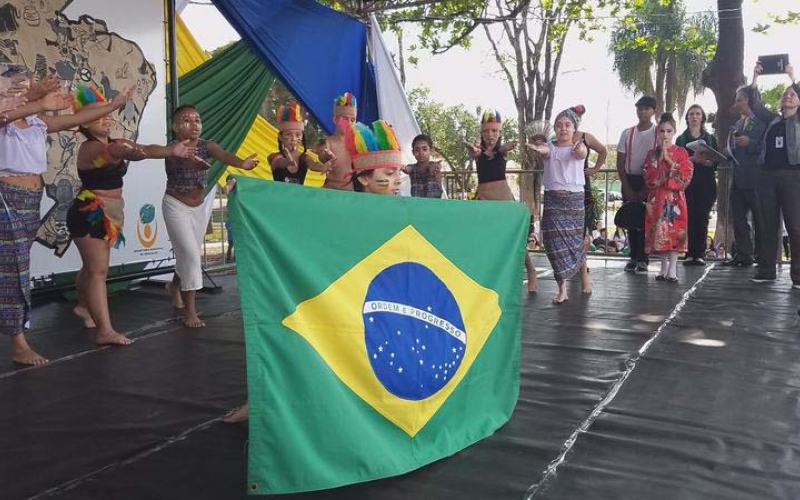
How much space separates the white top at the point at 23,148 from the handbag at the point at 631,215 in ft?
16.8

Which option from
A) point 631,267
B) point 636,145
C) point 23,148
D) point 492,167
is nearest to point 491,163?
point 492,167

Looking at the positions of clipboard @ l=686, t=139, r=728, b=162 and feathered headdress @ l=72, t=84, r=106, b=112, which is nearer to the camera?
feathered headdress @ l=72, t=84, r=106, b=112

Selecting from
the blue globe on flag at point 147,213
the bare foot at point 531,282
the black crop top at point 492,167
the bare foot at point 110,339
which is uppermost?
the black crop top at point 492,167

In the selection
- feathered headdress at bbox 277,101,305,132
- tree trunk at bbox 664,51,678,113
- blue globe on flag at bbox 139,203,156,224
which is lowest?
blue globe on flag at bbox 139,203,156,224

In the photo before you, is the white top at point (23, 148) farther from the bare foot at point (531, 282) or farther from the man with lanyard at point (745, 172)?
the man with lanyard at point (745, 172)

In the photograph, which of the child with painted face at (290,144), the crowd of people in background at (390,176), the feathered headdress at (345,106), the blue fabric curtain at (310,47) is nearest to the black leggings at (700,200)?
the crowd of people in background at (390,176)

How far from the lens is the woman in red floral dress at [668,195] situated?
5938 mm

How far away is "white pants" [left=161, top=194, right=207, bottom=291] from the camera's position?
426cm

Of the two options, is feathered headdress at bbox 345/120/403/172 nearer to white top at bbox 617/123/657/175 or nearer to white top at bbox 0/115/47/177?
white top at bbox 0/115/47/177

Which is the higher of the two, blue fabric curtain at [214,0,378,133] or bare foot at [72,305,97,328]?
blue fabric curtain at [214,0,378,133]

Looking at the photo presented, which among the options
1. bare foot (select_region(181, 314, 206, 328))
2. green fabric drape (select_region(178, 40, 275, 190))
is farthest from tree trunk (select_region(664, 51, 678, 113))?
bare foot (select_region(181, 314, 206, 328))

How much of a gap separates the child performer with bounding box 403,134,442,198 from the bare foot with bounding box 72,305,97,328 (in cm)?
A: 275

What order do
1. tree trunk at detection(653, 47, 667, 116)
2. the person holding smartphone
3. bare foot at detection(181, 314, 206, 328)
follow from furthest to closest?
tree trunk at detection(653, 47, 667, 116)
the person holding smartphone
bare foot at detection(181, 314, 206, 328)

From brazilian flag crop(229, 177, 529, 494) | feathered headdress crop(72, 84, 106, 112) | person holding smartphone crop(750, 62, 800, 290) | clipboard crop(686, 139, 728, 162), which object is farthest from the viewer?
clipboard crop(686, 139, 728, 162)
